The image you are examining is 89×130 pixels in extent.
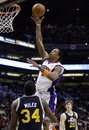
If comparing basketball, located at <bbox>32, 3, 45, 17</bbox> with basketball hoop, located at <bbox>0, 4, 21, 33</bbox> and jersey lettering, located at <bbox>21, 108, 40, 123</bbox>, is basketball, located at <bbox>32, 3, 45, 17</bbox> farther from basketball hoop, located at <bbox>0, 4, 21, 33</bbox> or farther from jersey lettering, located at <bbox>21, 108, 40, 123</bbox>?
jersey lettering, located at <bbox>21, 108, 40, 123</bbox>

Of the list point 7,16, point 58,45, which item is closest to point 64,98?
point 58,45

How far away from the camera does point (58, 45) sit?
27.7 m

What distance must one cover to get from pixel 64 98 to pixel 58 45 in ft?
15.4

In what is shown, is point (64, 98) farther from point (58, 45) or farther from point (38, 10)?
point (38, 10)

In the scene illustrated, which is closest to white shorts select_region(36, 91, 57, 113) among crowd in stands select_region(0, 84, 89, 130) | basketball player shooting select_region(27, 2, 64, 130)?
basketball player shooting select_region(27, 2, 64, 130)

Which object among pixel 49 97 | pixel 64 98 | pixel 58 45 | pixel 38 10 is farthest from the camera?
pixel 58 45

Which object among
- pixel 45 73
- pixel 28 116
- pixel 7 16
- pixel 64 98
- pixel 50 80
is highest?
pixel 7 16

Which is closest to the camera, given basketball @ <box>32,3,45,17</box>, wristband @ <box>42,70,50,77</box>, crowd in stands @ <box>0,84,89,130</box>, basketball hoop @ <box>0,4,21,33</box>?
wristband @ <box>42,70,50,77</box>

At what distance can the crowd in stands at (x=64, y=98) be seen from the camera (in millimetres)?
18938

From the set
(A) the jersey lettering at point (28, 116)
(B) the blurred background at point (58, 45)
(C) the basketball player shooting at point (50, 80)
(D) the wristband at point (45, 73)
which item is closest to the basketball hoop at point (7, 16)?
(C) the basketball player shooting at point (50, 80)

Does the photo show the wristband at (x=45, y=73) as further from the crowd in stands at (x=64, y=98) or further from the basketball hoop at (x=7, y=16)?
the crowd in stands at (x=64, y=98)

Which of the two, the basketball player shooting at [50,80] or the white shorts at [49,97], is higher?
the basketball player shooting at [50,80]

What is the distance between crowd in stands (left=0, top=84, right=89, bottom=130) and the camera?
18938 mm

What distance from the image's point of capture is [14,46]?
27.1 m
